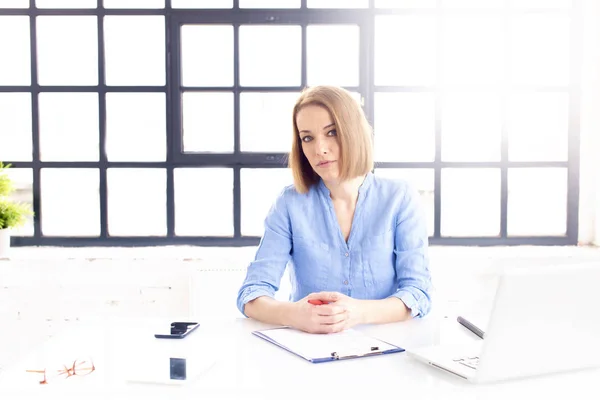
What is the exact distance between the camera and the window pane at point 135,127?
126 inches

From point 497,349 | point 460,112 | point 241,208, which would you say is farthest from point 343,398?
point 460,112

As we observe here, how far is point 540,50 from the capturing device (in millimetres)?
3203

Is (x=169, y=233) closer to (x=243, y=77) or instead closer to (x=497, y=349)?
(x=243, y=77)

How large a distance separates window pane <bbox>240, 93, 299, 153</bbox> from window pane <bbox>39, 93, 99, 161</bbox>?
0.77 metres

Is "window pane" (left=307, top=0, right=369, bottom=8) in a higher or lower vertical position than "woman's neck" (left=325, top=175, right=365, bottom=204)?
higher

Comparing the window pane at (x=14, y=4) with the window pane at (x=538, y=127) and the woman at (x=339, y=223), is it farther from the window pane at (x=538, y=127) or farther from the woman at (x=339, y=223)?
the window pane at (x=538, y=127)

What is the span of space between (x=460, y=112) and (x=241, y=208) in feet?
4.05

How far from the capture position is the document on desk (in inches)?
54.1

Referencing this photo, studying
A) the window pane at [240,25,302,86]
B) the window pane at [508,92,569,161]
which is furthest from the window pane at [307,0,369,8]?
the window pane at [508,92,569,161]

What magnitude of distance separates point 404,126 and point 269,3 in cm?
93

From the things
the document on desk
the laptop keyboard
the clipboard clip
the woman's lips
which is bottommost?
the document on desk

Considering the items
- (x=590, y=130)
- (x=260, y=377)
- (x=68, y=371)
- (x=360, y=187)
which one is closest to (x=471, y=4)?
(x=590, y=130)

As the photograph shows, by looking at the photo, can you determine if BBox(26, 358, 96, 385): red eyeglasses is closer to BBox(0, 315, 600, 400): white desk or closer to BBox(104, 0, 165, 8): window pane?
BBox(0, 315, 600, 400): white desk

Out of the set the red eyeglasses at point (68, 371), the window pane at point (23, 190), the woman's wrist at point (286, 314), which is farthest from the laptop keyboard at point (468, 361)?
the window pane at point (23, 190)
